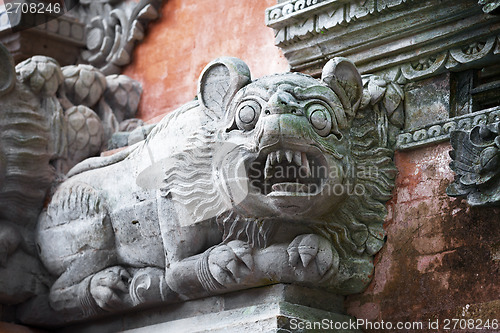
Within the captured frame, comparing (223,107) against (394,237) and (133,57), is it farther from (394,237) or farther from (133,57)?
(133,57)

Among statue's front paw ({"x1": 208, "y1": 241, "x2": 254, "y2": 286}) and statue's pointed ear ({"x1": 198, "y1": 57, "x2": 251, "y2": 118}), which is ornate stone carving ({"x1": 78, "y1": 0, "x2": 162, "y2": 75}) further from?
statue's front paw ({"x1": 208, "y1": 241, "x2": 254, "y2": 286})

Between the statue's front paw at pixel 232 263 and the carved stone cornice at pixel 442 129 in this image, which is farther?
the statue's front paw at pixel 232 263

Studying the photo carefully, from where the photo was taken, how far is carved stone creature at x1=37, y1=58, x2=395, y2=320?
10.9ft

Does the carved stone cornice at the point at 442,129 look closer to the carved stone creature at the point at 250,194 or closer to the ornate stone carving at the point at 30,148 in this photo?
the carved stone creature at the point at 250,194

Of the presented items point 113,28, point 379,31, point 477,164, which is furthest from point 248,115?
point 113,28

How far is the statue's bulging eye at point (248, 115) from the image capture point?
3.35 meters

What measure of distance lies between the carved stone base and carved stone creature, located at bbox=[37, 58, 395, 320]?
0.05 meters

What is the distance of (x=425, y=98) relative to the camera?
3584 mm

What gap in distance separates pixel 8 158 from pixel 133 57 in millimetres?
1146

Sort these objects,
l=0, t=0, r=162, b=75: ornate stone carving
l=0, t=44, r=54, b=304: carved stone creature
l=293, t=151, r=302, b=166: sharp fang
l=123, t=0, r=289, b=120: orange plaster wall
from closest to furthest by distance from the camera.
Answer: l=293, t=151, r=302, b=166: sharp fang
l=0, t=44, r=54, b=304: carved stone creature
l=123, t=0, r=289, b=120: orange plaster wall
l=0, t=0, r=162, b=75: ornate stone carving

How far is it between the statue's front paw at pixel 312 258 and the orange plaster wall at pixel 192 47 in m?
1.00
